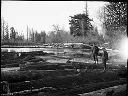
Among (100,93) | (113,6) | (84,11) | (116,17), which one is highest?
(84,11)

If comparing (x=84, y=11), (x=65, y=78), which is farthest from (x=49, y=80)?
(x=84, y=11)

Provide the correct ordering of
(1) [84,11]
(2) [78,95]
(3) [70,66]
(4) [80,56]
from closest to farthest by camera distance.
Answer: (2) [78,95] < (3) [70,66] < (4) [80,56] < (1) [84,11]

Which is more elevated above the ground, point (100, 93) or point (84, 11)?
point (84, 11)

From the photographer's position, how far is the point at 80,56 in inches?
901

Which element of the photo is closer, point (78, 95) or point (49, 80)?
point (78, 95)

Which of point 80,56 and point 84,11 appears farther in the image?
point 84,11

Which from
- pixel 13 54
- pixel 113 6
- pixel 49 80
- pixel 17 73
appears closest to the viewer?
pixel 49 80

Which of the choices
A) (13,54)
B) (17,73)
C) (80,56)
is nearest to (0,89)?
(17,73)

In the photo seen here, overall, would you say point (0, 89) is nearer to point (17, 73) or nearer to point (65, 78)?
point (17, 73)

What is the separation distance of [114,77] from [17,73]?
5273mm

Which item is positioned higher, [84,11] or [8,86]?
[84,11]

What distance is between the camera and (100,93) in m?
7.52

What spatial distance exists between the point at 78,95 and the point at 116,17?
19.3 m

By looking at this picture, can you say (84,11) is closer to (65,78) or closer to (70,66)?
(70,66)
